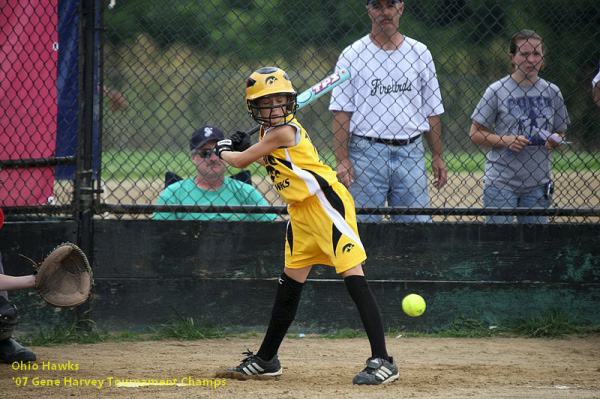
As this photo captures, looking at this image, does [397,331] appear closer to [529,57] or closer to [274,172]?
[274,172]

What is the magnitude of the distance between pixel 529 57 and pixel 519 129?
507 millimetres

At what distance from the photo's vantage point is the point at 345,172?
5.11 m

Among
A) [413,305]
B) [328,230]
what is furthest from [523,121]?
[328,230]

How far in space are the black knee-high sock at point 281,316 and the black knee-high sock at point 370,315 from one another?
13.2 inches

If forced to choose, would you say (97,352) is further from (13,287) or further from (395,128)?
(395,128)

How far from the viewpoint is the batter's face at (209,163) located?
5.34 meters

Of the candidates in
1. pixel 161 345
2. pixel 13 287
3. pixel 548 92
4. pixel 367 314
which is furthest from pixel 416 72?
pixel 13 287

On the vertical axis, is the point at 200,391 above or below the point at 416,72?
below

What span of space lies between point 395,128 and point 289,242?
1526 millimetres

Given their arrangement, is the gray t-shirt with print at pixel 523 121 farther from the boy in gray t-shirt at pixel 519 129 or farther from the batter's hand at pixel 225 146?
the batter's hand at pixel 225 146

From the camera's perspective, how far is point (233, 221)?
5020mm

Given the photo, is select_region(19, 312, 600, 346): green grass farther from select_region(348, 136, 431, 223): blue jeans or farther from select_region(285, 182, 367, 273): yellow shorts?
select_region(285, 182, 367, 273): yellow shorts

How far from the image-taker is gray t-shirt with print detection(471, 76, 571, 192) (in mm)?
5195

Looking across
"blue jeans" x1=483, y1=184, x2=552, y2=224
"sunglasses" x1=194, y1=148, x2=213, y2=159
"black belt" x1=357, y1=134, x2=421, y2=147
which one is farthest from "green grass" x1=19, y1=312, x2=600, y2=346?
"black belt" x1=357, y1=134, x2=421, y2=147
